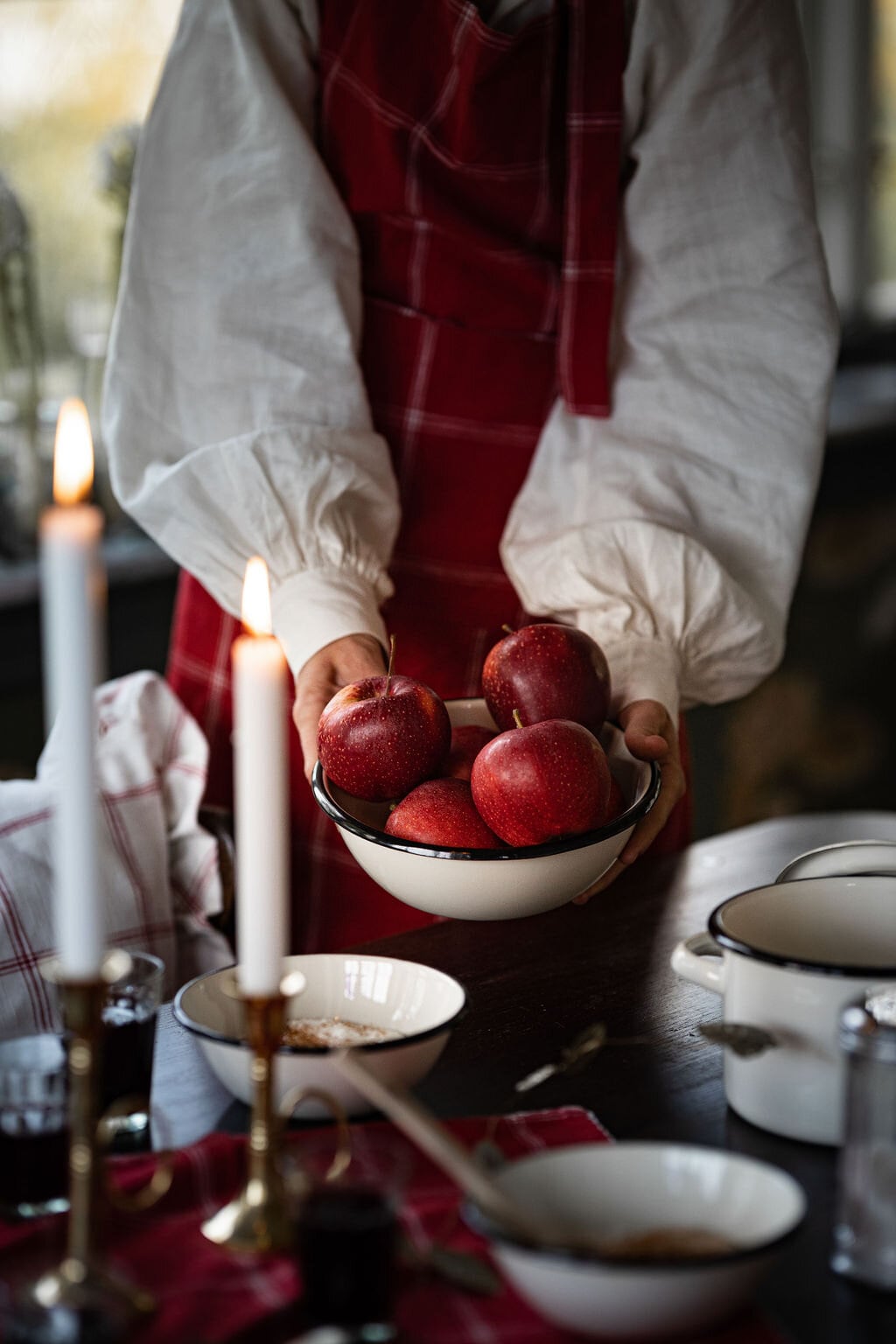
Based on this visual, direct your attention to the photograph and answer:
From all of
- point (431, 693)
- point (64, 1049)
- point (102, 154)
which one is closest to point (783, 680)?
point (102, 154)

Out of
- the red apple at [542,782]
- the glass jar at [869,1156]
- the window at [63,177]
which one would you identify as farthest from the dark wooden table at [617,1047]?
the window at [63,177]

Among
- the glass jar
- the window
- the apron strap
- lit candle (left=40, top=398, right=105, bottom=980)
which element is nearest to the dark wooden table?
the glass jar

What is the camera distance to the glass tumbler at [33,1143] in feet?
2.23

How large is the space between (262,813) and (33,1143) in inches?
8.6

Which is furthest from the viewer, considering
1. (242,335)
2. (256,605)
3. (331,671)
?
(242,335)

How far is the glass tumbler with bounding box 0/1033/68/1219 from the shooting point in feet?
2.23

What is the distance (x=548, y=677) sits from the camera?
1037 millimetres

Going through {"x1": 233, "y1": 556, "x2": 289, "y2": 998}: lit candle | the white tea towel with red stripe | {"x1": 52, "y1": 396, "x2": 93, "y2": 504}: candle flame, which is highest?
{"x1": 52, "y1": 396, "x2": 93, "y2": 504}: candle flame

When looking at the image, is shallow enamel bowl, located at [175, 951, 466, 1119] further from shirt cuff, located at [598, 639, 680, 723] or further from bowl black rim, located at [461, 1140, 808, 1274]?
shirt cuff, located at [598, 639, 680, 723]

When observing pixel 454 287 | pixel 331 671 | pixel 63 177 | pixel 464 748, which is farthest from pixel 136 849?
pixel 63 177

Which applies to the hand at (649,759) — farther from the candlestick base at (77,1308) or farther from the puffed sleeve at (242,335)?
the candlestick base at (77,1308)

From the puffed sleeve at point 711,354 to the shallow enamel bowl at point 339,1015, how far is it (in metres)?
0.55

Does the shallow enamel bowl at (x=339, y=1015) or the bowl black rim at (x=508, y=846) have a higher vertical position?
the bowl black rim at (x=508, y=846)

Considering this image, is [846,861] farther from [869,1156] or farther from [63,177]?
[63,177]
